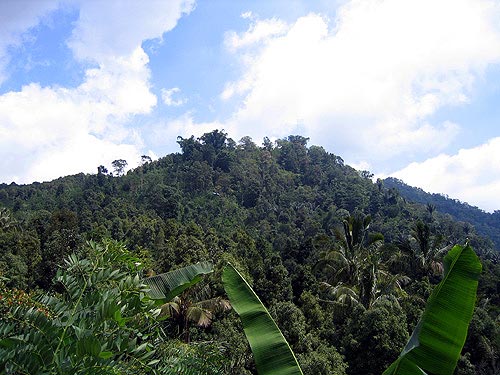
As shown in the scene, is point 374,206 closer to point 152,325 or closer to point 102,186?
point 102,186

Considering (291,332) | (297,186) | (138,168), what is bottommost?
(291,332)

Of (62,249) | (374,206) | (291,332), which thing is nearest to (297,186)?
(374,206)

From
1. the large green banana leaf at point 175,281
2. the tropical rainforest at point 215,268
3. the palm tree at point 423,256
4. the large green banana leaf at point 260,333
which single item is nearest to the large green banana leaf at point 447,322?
the large green banana leaf at point 260,333

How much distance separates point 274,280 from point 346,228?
4.65 meters

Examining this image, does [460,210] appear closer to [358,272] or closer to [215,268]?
[358,272]

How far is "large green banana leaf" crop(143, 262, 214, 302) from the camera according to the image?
181 inches

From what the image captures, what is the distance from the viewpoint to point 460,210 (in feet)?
455

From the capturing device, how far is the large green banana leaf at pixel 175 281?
15.1ft

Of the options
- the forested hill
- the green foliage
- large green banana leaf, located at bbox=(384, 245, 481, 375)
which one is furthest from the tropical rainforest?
the forested hill

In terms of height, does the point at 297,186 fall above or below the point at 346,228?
above

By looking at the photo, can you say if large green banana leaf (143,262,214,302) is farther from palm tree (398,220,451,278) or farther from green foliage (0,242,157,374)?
palm tree (398,220,451,278)

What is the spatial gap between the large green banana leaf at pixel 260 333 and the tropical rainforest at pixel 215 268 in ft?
0.44

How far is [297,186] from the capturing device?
77.8 m

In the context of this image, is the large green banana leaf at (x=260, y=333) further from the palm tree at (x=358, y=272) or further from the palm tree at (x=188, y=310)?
the palm tree at (x=358, y=272)
